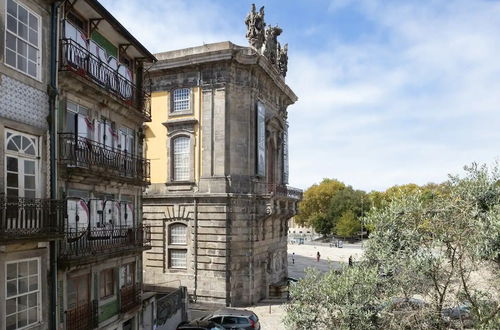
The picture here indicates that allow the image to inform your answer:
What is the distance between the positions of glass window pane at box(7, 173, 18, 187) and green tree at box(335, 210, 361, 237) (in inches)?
2951

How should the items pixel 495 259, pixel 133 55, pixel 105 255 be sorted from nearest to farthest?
pixel 495 259, pixel 105 255, pixel 133 55

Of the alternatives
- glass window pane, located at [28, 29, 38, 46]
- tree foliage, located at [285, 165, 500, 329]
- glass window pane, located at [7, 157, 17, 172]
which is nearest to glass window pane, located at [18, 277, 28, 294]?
glass window pane, located at [7, 157, 17, 172]

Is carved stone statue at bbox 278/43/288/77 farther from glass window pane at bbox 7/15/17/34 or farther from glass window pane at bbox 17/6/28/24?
glass window pane at bbox 7/15/17/34

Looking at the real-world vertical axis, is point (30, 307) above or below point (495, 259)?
below

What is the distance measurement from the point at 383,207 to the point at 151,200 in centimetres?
2053

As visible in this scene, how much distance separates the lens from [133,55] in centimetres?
1869

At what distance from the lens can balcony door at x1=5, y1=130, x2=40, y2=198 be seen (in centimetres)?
1075

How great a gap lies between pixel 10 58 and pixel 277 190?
77.3 ft

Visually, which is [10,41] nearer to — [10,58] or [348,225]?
[10,58]

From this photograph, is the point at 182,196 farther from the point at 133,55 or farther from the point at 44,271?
the point at 44,271

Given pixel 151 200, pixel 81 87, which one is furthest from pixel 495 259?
pixel 151 200

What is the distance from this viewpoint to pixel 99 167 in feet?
48.3

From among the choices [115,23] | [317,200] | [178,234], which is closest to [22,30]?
[115,23]

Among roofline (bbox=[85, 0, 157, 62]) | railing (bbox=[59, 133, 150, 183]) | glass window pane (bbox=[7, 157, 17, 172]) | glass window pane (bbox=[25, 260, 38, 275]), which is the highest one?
roofline (bbox=[85, 0, 157, 62])
